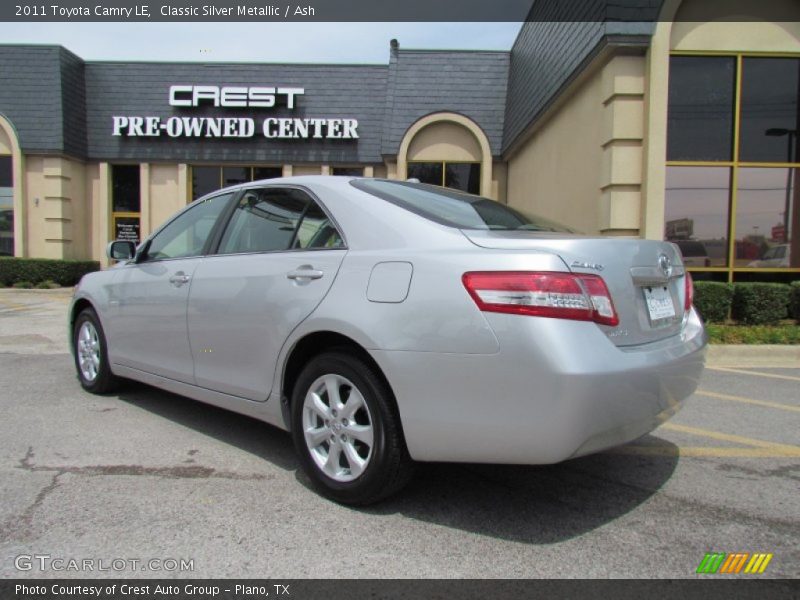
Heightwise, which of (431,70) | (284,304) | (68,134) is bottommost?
(284,304)

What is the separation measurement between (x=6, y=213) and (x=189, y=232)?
618 inches

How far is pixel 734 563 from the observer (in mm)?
2377

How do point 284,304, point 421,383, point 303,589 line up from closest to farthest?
point 303,589
point 421,383
point 284,304

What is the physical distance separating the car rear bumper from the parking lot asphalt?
16.9 inches

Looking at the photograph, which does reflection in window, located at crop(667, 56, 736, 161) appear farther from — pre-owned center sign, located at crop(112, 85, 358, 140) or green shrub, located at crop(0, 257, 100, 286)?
green shrub, located at crop(0, 257, 100, 286)

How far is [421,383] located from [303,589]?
3.01ft

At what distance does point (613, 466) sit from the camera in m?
3.44

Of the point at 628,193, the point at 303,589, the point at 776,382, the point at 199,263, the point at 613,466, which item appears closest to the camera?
the point at 303,589

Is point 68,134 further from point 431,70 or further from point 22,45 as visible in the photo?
point 431,70

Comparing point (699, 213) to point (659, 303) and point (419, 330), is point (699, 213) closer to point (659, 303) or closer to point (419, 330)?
point (659, 303)

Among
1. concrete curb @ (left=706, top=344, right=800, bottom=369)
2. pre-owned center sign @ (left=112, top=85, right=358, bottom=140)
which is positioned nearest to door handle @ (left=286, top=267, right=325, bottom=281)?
concrete curb @ (left=706, top=344, right=800, bottom=369)

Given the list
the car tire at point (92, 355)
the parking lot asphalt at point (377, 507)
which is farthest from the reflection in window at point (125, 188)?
the parking lot asphalt at point (377, 507)

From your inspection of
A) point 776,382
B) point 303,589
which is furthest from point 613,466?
point 776,382

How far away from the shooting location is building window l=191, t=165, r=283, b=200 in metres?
17.0
